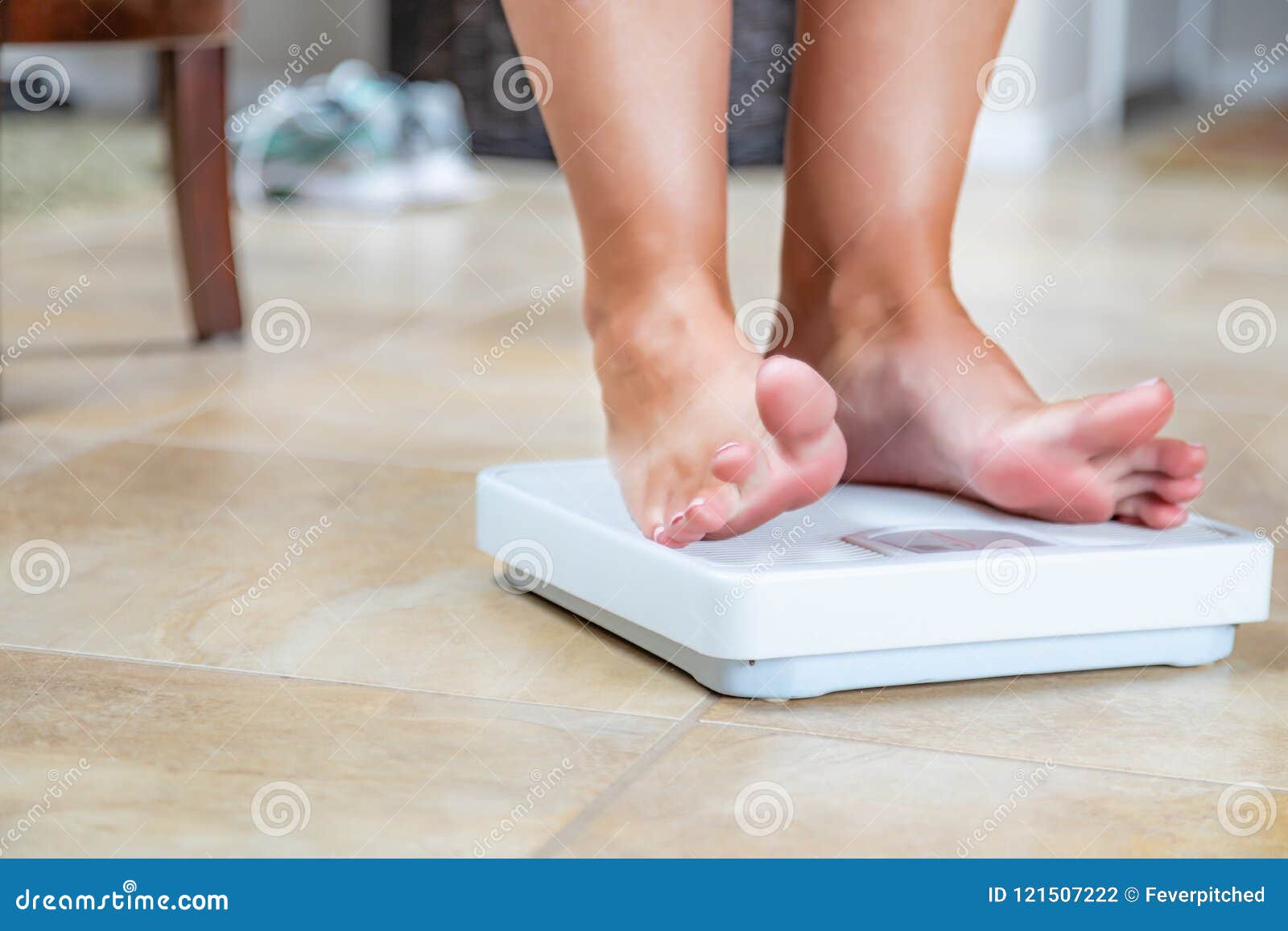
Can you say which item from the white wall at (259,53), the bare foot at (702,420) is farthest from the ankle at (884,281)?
the white wall at (259,53)

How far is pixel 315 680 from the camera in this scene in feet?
2.72

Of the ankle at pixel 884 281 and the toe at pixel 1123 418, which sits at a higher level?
the ankle at pixel 884 281

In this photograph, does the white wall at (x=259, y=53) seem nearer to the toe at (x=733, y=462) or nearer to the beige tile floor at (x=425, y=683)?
the beige tile floor at (x=425, y=683)

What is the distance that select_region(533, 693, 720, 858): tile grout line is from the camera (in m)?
0.64

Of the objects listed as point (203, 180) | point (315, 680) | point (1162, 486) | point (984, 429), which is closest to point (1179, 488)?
point (1162, 486)

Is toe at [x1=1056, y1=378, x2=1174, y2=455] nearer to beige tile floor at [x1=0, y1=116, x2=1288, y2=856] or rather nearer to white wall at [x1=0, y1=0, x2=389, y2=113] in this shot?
beige tile floor at [x1=0, y1=116, x2=1288, y2=856]

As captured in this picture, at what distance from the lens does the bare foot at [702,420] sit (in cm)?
81

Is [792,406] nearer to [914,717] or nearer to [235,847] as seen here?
[914,717]

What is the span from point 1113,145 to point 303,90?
2237mm

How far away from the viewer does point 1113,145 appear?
14.3 feet

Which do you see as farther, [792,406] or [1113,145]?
[1113,145]

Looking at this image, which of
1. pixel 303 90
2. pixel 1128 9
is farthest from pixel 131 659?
pixel 1128 9

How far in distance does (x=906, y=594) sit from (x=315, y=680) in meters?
0.31

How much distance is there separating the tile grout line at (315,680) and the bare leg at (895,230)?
23 cm
